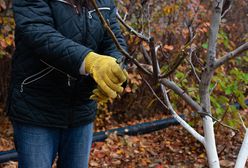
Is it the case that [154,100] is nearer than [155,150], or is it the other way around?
[155,150]

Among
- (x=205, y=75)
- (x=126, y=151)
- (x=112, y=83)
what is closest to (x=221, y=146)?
(x=126, y=151)

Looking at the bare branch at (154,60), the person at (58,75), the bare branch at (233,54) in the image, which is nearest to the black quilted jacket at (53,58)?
the person at (58,75)

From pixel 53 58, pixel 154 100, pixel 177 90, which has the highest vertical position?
pixel 154 100

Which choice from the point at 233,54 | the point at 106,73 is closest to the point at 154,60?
the point at 106,73

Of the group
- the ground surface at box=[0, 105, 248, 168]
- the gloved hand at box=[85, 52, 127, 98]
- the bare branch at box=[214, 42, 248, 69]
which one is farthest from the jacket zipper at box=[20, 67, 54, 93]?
the ground surface at box=[0, 105, 248, 168]

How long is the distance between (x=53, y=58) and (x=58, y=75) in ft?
0.51

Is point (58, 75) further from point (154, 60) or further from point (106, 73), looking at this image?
point (154, 60)

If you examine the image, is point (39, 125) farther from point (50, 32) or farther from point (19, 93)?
point (50, 32)

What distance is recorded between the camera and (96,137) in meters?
3.66

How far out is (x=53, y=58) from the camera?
4.64ft

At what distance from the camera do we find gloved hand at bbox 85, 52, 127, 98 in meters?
1.30

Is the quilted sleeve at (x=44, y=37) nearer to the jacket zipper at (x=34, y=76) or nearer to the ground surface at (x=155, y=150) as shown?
the jacket zipper at (x=34, y=76)

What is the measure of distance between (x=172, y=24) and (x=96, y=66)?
10.6ft

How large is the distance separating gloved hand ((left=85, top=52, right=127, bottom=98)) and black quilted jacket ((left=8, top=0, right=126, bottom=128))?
6 centimetres
